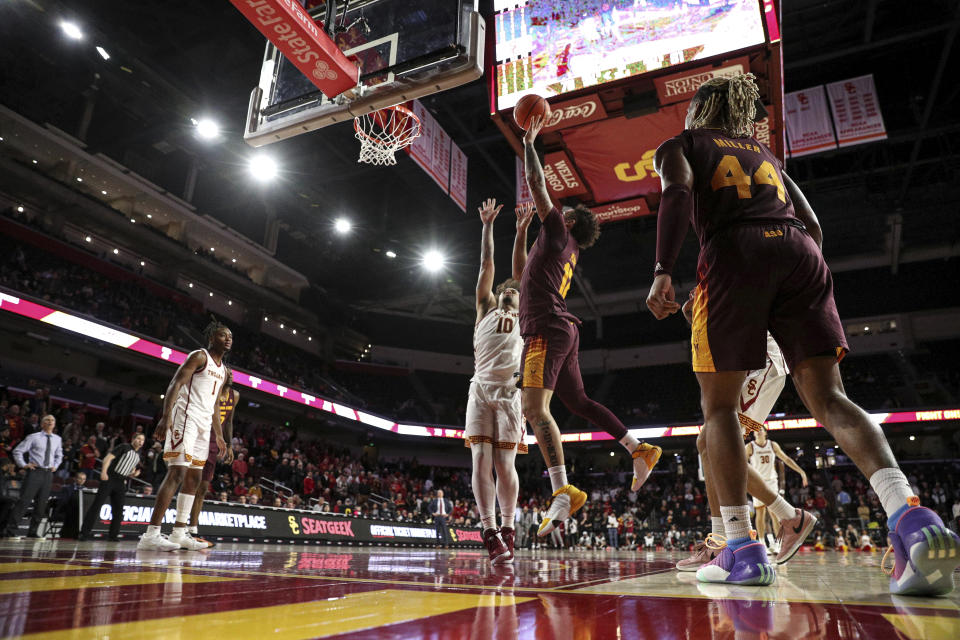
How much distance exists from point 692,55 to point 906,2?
328 inches

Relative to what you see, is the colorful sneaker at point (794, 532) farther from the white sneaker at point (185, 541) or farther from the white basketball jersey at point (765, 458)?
the white basketball jersey at point (765, 458)

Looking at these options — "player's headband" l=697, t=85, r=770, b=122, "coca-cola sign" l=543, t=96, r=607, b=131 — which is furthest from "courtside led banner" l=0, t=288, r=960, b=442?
"player's headband" l=697, t=85, r=770, b=122

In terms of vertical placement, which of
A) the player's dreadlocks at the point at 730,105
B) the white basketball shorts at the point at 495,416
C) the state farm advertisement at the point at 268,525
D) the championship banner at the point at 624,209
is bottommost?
the state farm advertisement at the point at 268,525

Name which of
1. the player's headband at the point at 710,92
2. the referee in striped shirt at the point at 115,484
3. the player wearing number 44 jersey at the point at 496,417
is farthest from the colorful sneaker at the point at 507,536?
the referee in striped shirt at the point at 115,484

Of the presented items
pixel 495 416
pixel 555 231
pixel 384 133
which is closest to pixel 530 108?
pixel 555 231

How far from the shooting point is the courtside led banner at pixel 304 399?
12.9 metres

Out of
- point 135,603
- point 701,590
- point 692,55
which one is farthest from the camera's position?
point 692,55

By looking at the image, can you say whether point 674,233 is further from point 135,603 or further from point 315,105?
point 315,105

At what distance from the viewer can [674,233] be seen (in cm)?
207

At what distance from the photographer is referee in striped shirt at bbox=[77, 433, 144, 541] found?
6.48 meters

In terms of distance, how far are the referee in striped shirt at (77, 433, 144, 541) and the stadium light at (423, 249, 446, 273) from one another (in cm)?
1269

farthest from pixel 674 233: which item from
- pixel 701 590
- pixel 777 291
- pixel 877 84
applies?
pixel 877 84

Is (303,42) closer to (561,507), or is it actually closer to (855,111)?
(561,507)

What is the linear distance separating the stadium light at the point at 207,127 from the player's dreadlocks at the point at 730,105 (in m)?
13.4
